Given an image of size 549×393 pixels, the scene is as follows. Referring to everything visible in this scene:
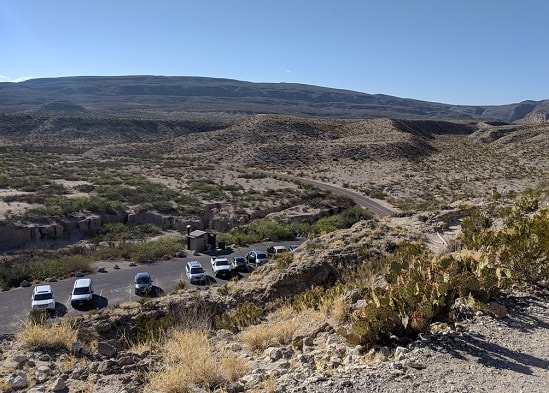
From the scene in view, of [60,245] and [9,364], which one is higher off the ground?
[9,364]

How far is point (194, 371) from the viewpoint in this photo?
723 centimetres

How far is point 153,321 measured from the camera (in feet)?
39.9

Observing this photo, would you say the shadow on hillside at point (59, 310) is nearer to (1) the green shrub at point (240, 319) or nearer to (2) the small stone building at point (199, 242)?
(1) the green shrub at point (240, 319)

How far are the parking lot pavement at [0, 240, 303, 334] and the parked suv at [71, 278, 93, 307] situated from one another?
0.29 meters

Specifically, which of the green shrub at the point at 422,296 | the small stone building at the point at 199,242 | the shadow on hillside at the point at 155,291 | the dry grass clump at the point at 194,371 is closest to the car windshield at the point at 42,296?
the shadow on hillside at the point at 155,291

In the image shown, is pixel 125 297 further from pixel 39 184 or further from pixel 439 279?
pixel 39 184

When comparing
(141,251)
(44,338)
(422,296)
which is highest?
(422,296)

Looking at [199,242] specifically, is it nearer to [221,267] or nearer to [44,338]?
[221,267]

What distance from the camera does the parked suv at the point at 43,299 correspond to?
18109mm

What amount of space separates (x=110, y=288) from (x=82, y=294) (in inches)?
86.2

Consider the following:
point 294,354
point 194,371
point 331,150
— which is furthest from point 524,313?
point 331,150

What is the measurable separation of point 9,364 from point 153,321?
12.1 ft

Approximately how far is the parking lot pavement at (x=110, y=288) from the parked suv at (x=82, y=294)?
0.94ft

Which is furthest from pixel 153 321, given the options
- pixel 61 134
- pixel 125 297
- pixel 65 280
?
pixel 61 134
